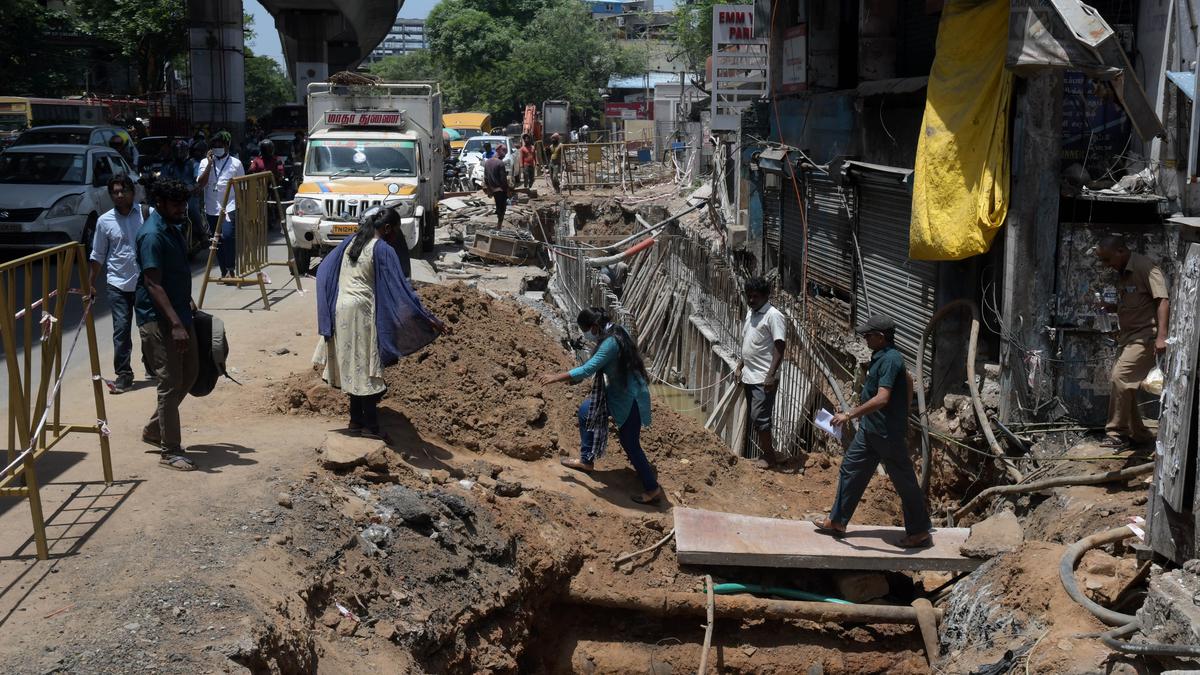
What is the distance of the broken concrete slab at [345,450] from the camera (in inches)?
309

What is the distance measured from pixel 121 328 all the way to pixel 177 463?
2566 millimetres

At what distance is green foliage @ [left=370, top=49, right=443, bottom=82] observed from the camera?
84.0m

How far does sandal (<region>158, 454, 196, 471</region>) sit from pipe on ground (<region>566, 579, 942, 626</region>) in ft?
10.2

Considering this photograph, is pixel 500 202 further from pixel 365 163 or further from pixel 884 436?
pixel 884 436

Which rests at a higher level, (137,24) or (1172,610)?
(137,24)

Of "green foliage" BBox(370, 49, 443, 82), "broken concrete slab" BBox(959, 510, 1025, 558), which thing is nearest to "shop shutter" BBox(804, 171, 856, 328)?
"broken concrete slab" BBox(959, 510, 1025, 558)

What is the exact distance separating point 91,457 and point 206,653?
9.71ft

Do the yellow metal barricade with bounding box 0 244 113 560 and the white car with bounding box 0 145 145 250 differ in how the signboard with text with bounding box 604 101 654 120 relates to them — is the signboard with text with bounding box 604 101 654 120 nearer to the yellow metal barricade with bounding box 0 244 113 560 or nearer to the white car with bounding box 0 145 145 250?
the white car with bounding box 0 145 145 250

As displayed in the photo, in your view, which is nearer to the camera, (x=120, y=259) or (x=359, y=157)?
(x=120, y=259)

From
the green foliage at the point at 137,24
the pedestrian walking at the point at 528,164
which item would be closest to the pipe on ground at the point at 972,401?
the pedestrian walking at the point at 528,164

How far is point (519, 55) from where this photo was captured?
6550 cm

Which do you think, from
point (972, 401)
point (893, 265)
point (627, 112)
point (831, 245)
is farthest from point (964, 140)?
point (627, 112)

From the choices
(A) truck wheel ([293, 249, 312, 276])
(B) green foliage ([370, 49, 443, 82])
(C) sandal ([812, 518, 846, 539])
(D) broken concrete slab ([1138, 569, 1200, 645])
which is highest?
(B) green foliage ([370, 49, 443, 82])

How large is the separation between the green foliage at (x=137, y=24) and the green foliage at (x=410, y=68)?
31450mm
